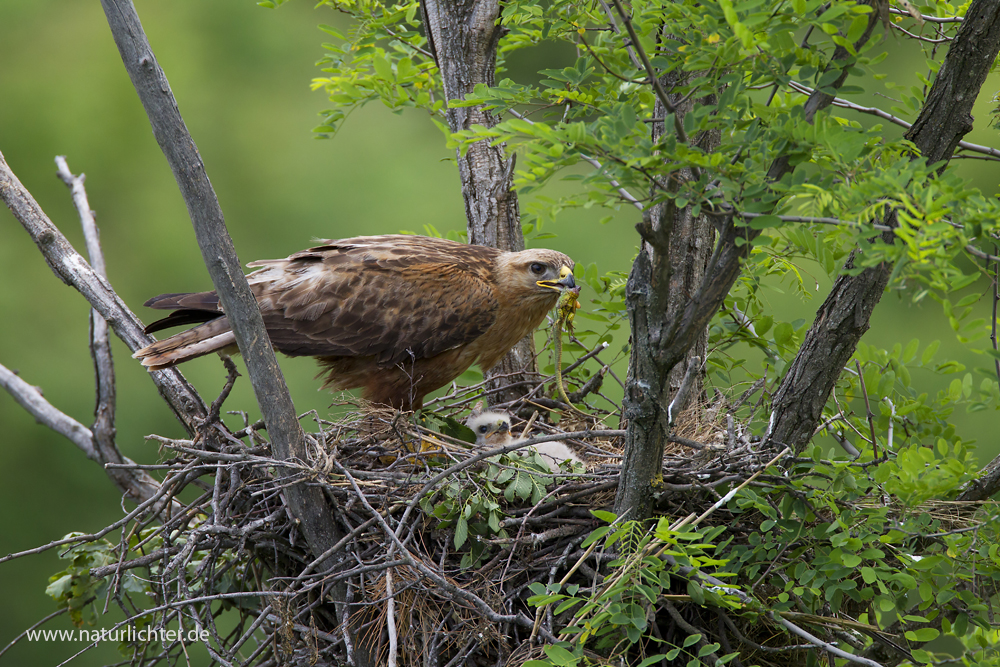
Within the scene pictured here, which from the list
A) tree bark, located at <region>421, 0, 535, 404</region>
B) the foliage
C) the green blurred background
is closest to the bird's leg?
tree bark, located at <region>421, 0, 535, 404</region>

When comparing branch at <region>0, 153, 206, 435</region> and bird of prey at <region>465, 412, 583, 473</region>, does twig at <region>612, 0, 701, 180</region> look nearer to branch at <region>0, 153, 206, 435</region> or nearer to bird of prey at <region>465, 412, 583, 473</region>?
bird of prey at <region>465, 412, 583, 473</region>

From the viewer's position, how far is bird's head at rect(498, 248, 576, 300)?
2.78 meters

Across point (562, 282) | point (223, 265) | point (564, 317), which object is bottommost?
point (564, 317)

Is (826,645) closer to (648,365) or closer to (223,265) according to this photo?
(648,365)

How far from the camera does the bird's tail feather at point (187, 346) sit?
242 centimetres

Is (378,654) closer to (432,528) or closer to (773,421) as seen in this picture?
(432,528)

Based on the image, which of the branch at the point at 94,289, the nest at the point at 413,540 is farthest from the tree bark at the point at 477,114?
the branch at the point at 94,289

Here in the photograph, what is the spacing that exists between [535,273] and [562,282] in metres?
0.10

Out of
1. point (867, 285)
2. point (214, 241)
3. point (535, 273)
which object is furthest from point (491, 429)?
point (867, 285)

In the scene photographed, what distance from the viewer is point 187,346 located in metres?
2.47

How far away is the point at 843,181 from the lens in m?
1.31

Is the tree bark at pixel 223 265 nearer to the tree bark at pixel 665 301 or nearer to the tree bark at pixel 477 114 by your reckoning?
the tree bark at pixel 665 301

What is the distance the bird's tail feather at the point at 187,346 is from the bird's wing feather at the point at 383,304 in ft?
0.65

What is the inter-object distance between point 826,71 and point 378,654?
1.72 meters
